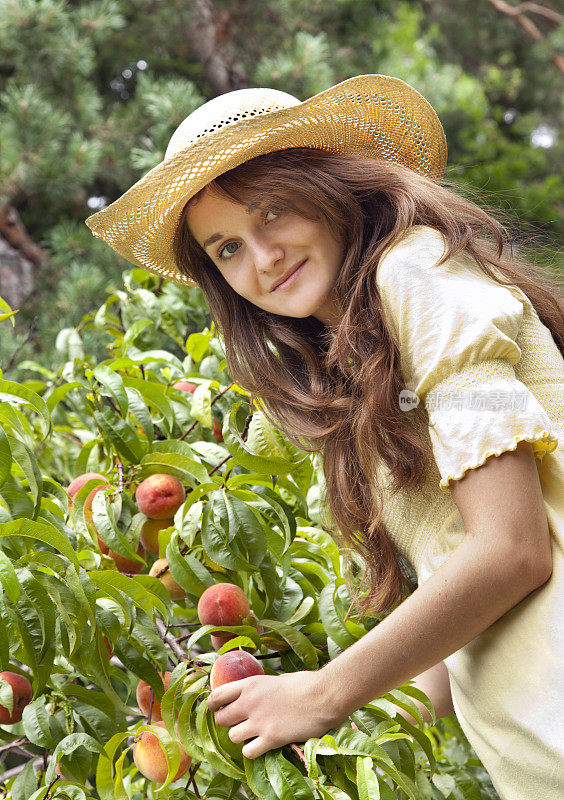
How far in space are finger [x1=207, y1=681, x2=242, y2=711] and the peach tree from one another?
28 mm

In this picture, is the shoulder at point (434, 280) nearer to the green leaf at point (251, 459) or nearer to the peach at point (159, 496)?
the green leaf at point (251, 459)

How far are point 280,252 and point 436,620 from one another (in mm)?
544

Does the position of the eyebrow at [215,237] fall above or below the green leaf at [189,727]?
above

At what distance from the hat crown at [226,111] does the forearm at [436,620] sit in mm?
673

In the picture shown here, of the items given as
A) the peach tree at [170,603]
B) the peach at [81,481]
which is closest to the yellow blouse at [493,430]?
the peach tree at [170,603]

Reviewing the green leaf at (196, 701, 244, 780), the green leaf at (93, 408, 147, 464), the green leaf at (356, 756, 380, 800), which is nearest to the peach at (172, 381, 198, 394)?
the green leaf at (93, 408, 147, 464)

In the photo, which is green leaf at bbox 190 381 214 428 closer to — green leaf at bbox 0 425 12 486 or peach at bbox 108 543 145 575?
peach at bbox 108 543 145 575

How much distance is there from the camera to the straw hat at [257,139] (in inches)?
41.9

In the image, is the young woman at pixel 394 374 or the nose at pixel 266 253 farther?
the nose at pixel 266 253

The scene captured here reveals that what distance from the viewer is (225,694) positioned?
0.87 metres

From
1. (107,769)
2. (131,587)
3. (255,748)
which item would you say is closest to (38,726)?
(107,769)

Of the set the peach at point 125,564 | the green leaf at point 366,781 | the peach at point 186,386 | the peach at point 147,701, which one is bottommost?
the peach at point 147,701

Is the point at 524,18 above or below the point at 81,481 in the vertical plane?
below

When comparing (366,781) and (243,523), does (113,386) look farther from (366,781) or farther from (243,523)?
(366,781)
